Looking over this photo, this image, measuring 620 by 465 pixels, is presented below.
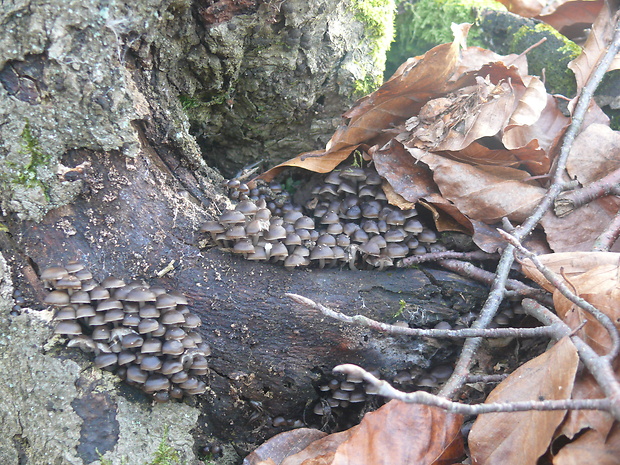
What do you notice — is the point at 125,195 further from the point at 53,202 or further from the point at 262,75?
the point at 262,75

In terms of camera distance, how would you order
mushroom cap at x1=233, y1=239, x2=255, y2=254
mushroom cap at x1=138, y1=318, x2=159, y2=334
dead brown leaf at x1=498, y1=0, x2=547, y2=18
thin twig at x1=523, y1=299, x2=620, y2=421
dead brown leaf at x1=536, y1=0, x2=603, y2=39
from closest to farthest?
thin twig at x1=523, y1=299, x2=620, y2=421 → mushroom cap at x1=138, y1=318, x2=159, y2=334 → mushroom cap at x1=233, y1=239, x2=255, y2=254 → dead brown leaf at x1=536, y1=0, x2=603, y2=39 → dead brown leaf at x1=498, y1=0, x2=547, y2=18

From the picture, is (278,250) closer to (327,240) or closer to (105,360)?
(327,240)

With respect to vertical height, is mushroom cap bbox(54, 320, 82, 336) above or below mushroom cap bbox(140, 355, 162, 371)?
above

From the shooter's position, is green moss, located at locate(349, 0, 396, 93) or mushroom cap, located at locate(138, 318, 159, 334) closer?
mushroom cap, located at locate(138, 318, 159, 334)

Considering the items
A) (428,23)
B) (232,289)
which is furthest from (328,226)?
(428,23)

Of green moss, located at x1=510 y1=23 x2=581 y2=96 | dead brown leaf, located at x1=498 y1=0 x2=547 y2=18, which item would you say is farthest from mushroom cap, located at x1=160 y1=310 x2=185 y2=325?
dead brown leaf, located at x1=498 y1=0 x2=547 y2=18

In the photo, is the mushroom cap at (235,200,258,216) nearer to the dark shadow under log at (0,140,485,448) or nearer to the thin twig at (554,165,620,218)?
the dark shadow under log at (0,140,485,448)

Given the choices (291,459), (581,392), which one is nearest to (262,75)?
(291,459)

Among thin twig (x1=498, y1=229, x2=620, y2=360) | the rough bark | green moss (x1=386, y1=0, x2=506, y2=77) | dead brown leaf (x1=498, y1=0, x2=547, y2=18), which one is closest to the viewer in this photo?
thin twig (x1=498, y1=229, x2=620, y2=360)
